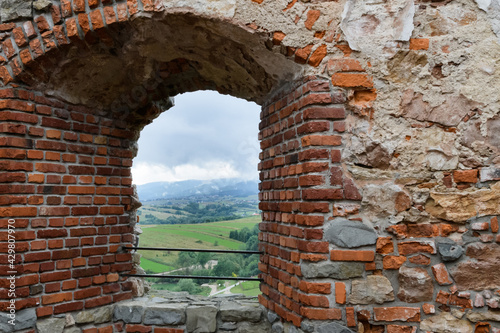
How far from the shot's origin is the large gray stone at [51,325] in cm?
270

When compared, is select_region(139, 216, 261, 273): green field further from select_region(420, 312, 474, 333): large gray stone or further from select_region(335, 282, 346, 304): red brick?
select_region(420, 312, 474, 333): large gray stone

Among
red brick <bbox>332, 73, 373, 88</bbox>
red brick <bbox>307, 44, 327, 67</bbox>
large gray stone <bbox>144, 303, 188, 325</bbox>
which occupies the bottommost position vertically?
large gray stone <bbox>144, 303, 188, 325</bbox>

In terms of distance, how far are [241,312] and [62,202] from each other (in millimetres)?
1716

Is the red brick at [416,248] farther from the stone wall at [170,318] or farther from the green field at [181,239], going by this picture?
the green field at [181,239]

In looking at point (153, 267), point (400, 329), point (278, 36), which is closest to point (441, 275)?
point (400, 329)

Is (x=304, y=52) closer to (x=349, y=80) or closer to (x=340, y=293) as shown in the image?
(x=349, y=80)

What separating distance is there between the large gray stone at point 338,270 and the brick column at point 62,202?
1.88 metres

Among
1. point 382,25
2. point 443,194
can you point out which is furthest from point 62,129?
point 443,194

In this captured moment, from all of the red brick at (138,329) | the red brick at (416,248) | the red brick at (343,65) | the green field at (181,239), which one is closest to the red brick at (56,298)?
the red brick at (138,329)

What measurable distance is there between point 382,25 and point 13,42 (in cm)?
265

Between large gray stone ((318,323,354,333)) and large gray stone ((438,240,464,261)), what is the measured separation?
2.51 feet

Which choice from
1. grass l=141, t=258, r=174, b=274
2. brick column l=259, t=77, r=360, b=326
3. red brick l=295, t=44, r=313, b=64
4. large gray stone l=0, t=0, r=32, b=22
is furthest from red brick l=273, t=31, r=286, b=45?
grass l=141, t=258, r=174, b=274

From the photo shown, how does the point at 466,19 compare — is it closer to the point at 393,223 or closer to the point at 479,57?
the point at 479,57

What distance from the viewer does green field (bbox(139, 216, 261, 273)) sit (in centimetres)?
352
